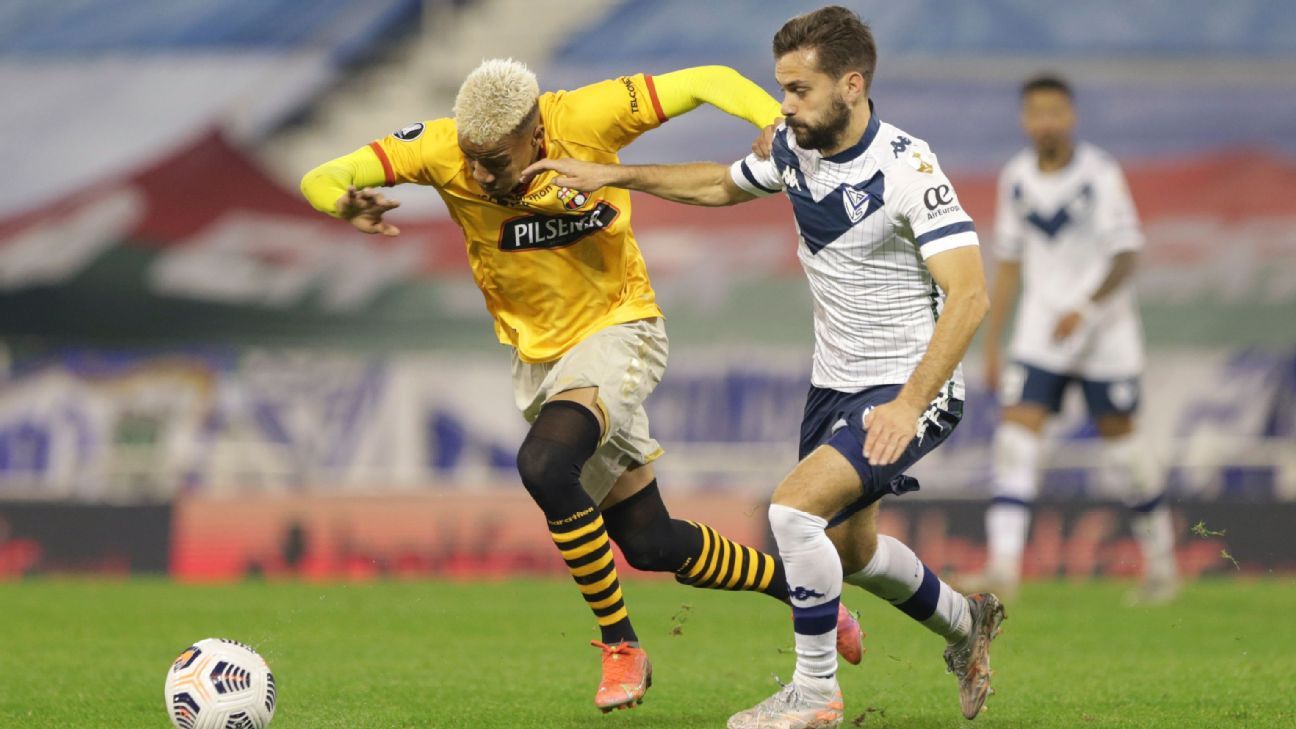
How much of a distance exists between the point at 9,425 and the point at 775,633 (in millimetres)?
7983

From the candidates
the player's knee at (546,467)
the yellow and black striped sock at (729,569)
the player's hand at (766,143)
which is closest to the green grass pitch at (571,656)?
the yellow and black striped sock at (729,569)

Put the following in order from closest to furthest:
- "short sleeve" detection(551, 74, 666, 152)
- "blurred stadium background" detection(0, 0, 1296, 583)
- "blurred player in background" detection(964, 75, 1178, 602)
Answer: "short sleeve" detection(551, 74, 666, 152)
"blurred player in background" detection(964, 75, 1178, 602)
"blurred stadium background" detection(0, 0, 1296, 583)

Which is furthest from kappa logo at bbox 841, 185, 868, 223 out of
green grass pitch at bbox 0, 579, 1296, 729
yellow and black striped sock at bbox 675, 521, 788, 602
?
green grass pitch at bbox 0, 579, 1296, 729

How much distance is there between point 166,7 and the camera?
15867 mm

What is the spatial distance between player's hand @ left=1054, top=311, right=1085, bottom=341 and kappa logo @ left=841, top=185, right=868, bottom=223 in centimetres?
473

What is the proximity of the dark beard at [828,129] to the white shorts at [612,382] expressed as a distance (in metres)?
1.13

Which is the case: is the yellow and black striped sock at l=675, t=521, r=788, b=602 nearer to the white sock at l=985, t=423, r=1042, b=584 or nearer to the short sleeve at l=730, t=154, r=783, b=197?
the short sleeve at l=730, t=154, r=783, b=197

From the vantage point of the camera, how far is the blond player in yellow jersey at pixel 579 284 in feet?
19.7

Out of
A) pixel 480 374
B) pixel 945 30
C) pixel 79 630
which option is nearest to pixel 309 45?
pixel 480 374

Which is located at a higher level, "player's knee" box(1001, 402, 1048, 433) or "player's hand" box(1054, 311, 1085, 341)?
→ "player's hand" box(1054, 311, 1085, 341)

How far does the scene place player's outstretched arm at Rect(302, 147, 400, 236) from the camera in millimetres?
6051

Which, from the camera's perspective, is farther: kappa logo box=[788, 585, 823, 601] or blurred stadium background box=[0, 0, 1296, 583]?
blurred stadium background box=[0, 0, 1296, 583]

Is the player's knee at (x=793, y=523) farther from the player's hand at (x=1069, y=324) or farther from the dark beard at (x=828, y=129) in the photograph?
the player's hand at (x=1069, y=324)

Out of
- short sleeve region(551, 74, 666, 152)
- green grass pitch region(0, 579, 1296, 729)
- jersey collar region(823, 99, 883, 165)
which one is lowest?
green grass pitch region(0, 579, 1296, 729)
